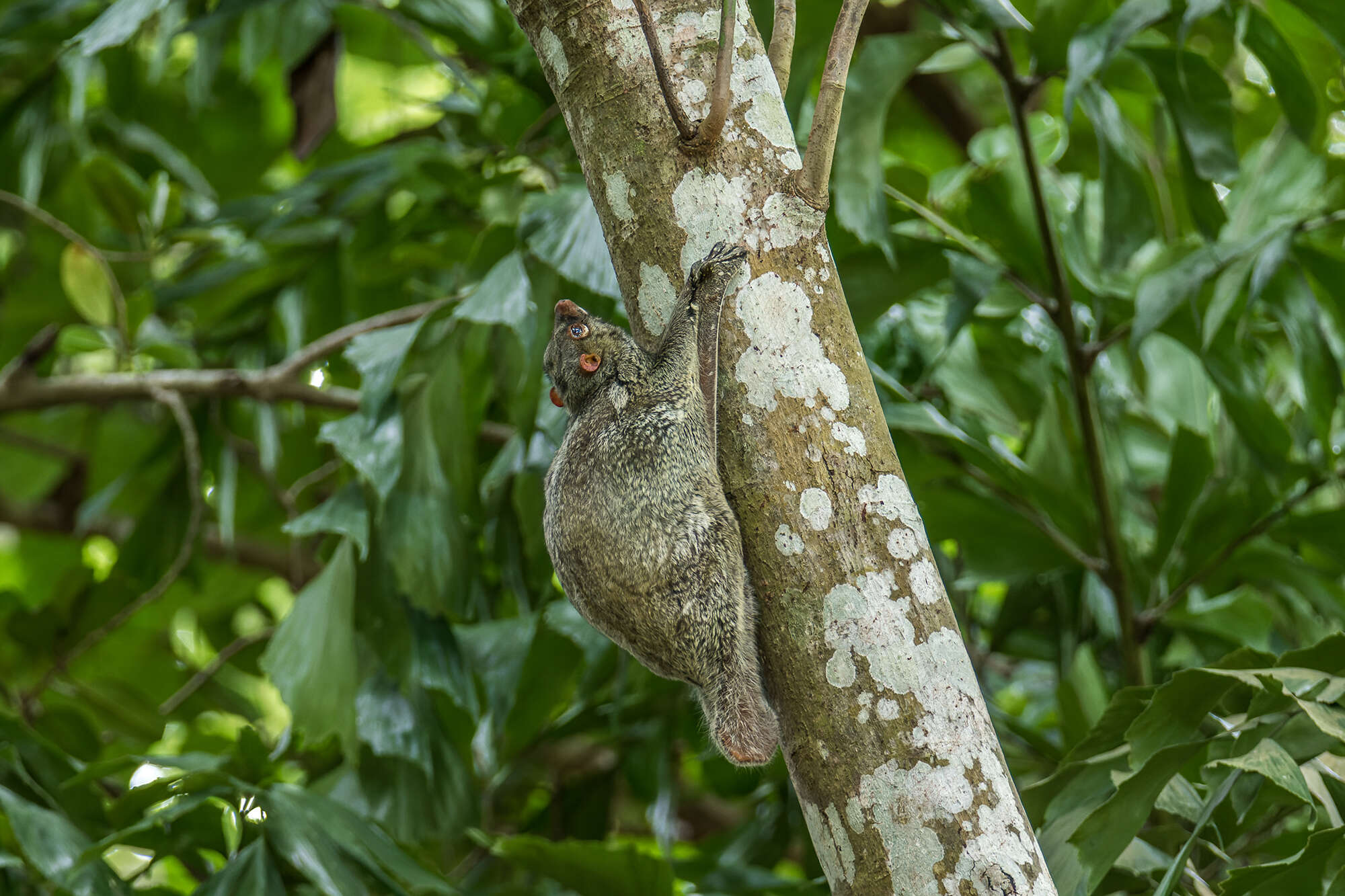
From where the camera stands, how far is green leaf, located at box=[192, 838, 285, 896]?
7.04 ft

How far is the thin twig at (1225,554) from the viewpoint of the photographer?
102 inches

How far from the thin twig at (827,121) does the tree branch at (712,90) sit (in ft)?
0.40

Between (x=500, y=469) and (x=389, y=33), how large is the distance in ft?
7.95

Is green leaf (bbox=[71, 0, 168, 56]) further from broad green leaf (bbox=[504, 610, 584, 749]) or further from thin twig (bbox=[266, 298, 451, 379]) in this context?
broad green leaf (bbox=[504, 610, 584, 749])

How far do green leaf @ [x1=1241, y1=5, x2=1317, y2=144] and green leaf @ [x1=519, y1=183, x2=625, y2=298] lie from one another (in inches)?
57.2

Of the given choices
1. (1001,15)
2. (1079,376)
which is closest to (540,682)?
(1079,376)

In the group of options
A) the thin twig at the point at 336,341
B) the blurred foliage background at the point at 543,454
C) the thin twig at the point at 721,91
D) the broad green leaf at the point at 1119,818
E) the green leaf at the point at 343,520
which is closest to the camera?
the thin twig at the point at 721,91

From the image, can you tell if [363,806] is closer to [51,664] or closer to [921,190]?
[51,664]

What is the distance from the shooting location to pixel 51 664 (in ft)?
10.8

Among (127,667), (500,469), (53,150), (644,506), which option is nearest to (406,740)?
(500,469)

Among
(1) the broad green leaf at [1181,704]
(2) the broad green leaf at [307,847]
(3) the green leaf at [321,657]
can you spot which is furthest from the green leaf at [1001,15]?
(2) the broad green leaf at [307,847]

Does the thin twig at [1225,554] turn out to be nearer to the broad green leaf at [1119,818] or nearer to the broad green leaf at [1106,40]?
the broad green leaf at [1119,818]

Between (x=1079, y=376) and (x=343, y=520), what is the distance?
171 centimetres

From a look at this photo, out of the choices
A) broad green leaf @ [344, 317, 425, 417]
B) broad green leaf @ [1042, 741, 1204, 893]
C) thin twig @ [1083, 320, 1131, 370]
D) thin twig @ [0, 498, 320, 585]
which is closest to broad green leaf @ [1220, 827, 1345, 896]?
broad green leaf @ [1042, 741, 1204, 893]
